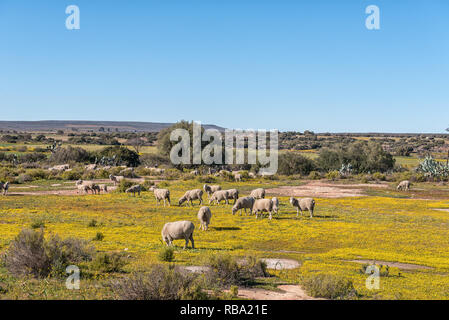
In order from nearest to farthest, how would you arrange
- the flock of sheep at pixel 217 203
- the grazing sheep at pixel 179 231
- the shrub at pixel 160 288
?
the shrub at pixel 160 288
the grazing sheep at pixel 179 231
the flock of sheep at pixel 217 203

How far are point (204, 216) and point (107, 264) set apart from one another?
8.66 m

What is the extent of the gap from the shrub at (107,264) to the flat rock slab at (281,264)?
4.96 metres

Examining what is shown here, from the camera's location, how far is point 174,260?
47.9 feet

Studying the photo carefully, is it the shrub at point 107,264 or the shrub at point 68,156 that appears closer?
the shrub at point 107,264

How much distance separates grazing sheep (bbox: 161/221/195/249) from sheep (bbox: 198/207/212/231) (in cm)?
392

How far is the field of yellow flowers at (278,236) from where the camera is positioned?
39.9 ft

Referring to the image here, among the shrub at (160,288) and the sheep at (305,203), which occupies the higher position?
the shrub at (160,288)

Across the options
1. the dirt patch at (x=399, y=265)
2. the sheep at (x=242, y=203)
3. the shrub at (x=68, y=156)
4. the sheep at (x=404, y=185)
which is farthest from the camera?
the shrub at (x=68, y=156)

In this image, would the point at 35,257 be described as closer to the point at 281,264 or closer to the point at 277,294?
the point at 277,294

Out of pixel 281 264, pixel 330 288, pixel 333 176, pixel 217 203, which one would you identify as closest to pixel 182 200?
pixel 217 203

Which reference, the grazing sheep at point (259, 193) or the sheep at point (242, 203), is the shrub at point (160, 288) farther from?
the grazing sheep at point (259, 193)

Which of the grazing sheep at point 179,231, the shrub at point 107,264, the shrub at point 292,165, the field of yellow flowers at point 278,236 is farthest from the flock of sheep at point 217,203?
the shrub at point 292,165

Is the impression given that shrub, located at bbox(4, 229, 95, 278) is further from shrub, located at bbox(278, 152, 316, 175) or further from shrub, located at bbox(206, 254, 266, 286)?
shrub, located at bbox(278, 152, 316, 175)
